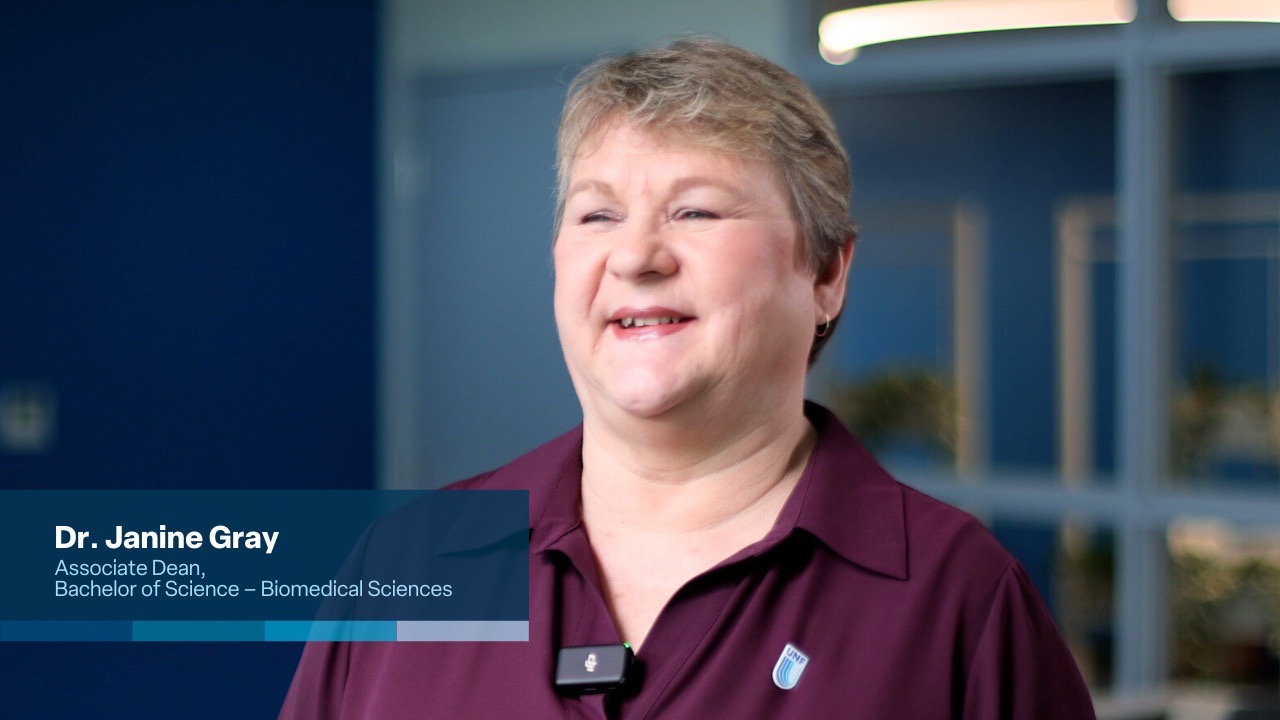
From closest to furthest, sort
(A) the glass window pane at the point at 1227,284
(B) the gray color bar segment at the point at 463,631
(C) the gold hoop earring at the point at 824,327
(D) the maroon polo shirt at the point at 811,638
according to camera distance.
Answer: (D) the maroon polo shirt at the point at 811,638 → (B) the gray color bar segment at the point at 463,631 → (C) the gold hoop earring at the point at 824,327 → (A) the glass window pane at the point at 1227,284

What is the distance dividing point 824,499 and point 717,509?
0.11 m

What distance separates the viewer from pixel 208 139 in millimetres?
4371

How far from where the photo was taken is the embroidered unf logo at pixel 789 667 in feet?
4.04

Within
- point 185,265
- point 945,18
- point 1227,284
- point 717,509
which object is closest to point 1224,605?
point 1227,284

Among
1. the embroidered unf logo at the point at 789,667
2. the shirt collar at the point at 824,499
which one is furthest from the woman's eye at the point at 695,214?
the embroidered unf logo at the point at 789,667

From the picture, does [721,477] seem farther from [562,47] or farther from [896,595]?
[562,47]

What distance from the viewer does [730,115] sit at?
4.30 feet

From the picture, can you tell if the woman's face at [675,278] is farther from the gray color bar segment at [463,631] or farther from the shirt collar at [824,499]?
the gray color bar segment at [463,631]

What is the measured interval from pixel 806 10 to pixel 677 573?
10.5 ft

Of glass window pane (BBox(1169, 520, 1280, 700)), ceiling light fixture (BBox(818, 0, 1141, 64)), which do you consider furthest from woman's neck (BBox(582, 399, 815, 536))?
ceiling light fixture (BBox(818, 0, 1141, 64))

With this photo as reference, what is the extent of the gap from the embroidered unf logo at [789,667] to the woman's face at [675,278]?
0.24 m

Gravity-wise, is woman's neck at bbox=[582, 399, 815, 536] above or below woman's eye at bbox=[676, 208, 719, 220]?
Result: below

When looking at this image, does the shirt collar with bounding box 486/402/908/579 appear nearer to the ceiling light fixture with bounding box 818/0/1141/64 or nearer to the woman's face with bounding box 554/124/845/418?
the woman's face with bounding box 554/124/845/418

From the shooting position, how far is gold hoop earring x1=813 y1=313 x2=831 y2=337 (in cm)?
146
